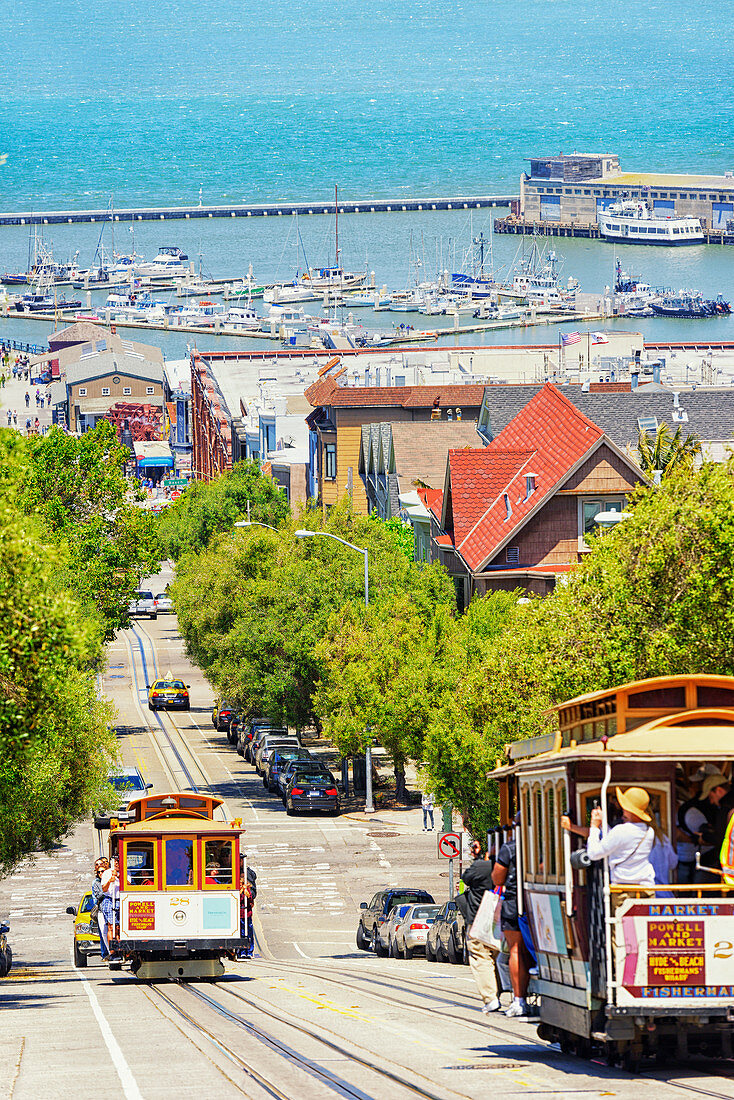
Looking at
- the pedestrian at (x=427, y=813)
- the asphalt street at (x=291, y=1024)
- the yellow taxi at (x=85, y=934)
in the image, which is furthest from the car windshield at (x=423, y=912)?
the pedestrian at (x=427, y=813)

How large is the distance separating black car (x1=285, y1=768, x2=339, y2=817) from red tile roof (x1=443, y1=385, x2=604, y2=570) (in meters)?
9.52

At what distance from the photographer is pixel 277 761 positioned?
67375mm

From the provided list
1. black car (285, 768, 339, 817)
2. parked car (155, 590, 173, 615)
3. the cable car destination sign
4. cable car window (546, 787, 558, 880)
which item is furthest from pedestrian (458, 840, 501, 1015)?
parked car (155, 590, 173, 615)

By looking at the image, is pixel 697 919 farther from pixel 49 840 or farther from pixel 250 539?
pixel 250 539

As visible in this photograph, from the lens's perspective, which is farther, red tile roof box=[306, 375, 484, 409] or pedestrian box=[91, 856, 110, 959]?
red tile roof box=[306, 375, 484, 409]

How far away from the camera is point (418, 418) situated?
324ft

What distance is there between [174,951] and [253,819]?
31308mm

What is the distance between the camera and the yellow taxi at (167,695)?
87.9 metres

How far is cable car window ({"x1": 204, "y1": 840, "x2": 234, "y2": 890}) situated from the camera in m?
31.3

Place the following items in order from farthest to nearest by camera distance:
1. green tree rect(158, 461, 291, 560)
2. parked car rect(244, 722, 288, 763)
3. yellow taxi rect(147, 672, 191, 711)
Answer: green tree rect(158, 461, 291, 560)
yellow taxi rect(147, 672, 191, 711)
parked car rect(244, 722, 288, 763)

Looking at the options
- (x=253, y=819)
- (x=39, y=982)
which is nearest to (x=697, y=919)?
(x=39, y=982)

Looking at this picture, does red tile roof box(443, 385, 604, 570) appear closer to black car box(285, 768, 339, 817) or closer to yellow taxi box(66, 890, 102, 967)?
black car box(285, 768, 339, 817)

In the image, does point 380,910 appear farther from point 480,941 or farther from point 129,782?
point 480,941

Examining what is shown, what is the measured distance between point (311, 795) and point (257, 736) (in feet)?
37.1
